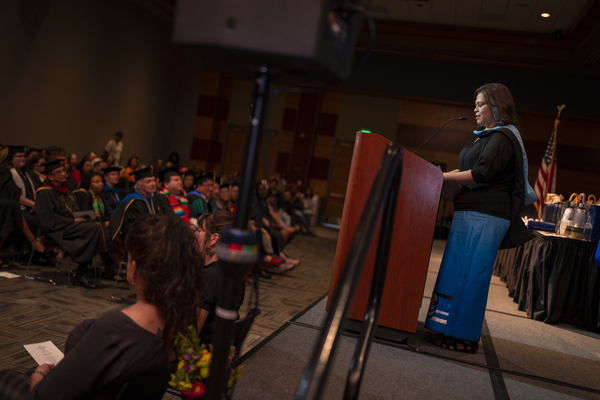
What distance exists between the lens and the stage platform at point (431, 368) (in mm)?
2094

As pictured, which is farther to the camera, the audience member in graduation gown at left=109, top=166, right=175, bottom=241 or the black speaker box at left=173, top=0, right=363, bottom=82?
the audience member in graduation gown at left=109, top=166, right=175, bottom=241

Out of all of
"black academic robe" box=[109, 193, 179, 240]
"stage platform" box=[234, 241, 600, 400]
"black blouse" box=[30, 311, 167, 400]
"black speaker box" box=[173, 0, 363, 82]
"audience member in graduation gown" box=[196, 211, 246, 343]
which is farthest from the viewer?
"black academic robe" box=[109, 193, 179, 240]

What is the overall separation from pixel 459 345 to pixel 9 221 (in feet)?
13.0

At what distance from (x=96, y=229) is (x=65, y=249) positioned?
0.99ft

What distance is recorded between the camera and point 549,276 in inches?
160

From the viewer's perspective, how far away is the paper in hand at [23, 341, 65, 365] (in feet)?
5.84

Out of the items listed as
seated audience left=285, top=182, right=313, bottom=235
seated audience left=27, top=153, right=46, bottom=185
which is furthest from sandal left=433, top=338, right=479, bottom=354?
seated audience left=285, top=182, right=313, bottom=235

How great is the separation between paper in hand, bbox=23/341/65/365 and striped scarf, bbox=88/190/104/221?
3273mm

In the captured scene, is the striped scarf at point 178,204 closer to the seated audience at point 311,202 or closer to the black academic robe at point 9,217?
the black academic robe at point 9,217

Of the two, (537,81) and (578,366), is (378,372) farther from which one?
(537,81)

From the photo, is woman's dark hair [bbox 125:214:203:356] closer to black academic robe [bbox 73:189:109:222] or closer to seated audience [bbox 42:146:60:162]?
black academic robe [bbox 73:189:109:222]

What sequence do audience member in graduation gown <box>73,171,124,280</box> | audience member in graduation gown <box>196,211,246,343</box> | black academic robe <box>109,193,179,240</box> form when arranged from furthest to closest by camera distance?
1. audience member in graduation gown <box>73,171,124,280</box>
2. black academic robe <box>109,193,179,240</box>
3. audience member in graduation gown <box>196,211,246,343</box>

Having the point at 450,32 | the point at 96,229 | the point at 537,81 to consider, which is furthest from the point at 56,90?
the point at 537,81

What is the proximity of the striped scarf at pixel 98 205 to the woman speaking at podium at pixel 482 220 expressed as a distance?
3.69 metres
